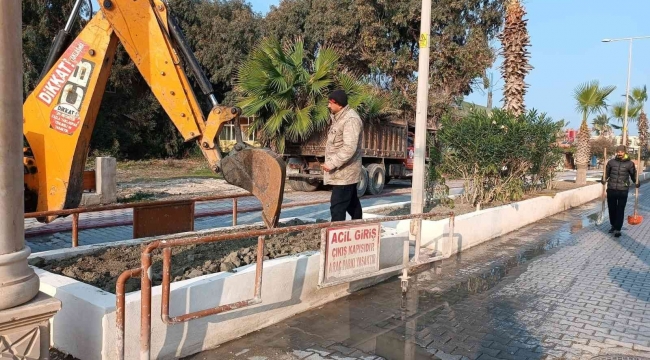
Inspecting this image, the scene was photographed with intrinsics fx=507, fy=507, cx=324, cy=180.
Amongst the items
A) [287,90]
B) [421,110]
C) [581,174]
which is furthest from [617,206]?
[581,174]

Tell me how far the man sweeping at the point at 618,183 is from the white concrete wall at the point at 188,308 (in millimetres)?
7783

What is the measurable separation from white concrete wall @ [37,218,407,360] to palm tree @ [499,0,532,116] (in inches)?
455

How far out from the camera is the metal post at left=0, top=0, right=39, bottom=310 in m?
2.54

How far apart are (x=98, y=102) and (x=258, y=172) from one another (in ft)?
5.92

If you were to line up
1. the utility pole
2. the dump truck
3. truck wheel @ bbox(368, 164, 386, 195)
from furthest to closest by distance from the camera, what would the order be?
truck wheel @ bbox(368, 164, 386, 195), the dump truck, the utility pole

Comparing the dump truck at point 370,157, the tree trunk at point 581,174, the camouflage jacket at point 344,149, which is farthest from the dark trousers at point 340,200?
the tree trunk at point 581,174

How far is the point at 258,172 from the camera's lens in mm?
4980

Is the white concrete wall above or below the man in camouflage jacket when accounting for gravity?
below

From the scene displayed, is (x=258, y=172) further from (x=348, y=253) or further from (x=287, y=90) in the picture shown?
(x=287, y=90)

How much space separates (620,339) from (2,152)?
4.95 metres

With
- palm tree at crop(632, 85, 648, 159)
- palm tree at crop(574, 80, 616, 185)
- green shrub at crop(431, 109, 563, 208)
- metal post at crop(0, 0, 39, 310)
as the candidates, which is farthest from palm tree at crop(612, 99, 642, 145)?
metal post at crop(0, 0, 39, 310)

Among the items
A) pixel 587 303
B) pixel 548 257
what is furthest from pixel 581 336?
pixel 548 257

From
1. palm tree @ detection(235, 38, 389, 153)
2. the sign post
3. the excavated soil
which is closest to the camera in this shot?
the excavated soil

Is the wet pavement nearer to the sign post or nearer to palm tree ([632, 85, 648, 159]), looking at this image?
the sign post
